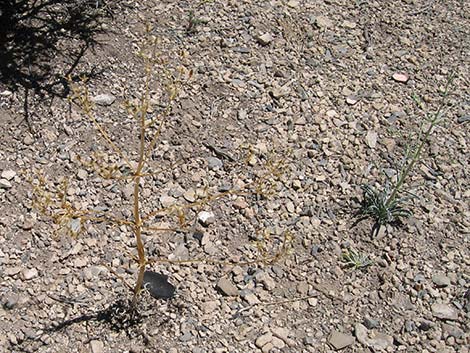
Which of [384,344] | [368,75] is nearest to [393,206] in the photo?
[384,344]

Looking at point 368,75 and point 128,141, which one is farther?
point 368,75

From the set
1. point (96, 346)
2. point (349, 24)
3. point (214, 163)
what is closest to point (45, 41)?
point (214, 163)

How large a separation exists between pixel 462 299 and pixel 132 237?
5.54 feet

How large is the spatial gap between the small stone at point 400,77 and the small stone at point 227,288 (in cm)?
190

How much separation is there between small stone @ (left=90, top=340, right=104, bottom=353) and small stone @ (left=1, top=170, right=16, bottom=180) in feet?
3.29

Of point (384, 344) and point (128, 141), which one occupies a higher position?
point (128, 141)

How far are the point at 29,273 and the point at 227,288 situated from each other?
0.94 meters

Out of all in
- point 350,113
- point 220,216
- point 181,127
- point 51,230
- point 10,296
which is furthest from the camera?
point 350,113

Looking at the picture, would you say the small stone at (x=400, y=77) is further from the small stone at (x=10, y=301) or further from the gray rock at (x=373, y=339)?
the small stone at (x=10, y=301)

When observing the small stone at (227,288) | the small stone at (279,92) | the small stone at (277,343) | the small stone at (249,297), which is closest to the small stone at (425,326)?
the small stone at (277,343)

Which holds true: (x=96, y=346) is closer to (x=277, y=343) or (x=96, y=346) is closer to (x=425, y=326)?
(x=277, y=343)

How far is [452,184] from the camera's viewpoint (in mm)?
4129

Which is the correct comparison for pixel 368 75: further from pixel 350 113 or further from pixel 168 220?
pixel 168 220

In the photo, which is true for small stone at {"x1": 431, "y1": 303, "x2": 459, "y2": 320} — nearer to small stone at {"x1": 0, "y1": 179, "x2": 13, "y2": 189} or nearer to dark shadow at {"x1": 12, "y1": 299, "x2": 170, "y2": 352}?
dark shadow at {"x1": 12, "y1": 299, "x2": 170, "y2": 352}
